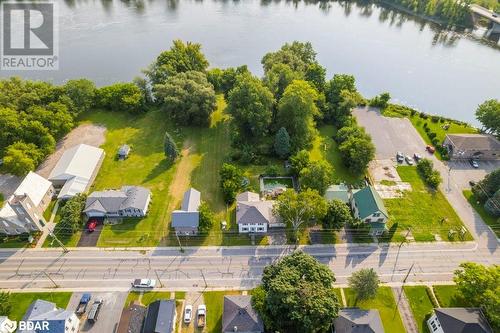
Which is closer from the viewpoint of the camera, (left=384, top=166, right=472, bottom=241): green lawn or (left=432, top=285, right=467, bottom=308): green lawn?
(left=432, top=285, right=467, bottom=308): green lawn

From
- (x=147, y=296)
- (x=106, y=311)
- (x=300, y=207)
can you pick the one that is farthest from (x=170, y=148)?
(x=106, y=311)

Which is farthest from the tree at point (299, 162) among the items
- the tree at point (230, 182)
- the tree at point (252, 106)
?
the tree at point (252, 106)

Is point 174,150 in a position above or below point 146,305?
above

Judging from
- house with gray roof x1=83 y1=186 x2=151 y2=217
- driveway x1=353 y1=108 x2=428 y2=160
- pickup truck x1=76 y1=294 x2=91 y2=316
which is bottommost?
pickup truck x1=76 y1=294 x2=91 y2=316

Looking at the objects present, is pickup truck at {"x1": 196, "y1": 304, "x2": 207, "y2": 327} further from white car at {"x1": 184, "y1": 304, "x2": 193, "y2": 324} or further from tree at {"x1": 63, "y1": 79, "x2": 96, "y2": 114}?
tree at {"x1": 63, "y1": 79, "x2": 96, "y2": 114}

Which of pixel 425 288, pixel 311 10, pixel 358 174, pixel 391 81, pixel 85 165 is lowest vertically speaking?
pixel 85 165

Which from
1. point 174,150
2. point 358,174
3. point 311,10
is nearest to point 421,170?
point 358,174

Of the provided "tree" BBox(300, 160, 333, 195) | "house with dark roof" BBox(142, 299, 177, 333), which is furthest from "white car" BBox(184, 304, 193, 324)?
"tree" BBox(300, 160, 333, 195)

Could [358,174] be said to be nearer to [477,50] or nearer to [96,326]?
[96,326]
